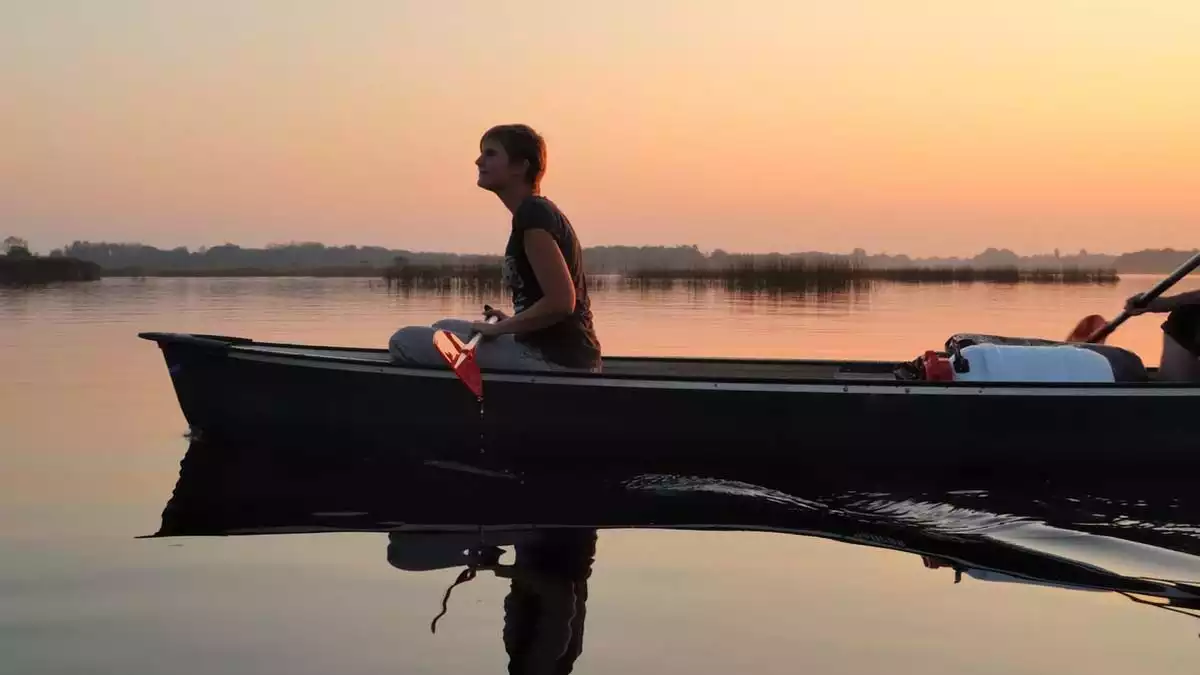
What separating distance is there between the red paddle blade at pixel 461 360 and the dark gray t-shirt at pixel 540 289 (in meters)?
0.29

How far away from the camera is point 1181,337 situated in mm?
5414

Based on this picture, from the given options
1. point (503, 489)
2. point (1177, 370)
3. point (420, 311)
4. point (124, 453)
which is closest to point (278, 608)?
point (503, 489)

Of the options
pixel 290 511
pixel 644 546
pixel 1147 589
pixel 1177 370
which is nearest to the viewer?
pixel 1147 589

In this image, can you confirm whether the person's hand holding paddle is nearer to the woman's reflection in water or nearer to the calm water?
the calm water

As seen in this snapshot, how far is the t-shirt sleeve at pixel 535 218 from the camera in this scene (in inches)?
182

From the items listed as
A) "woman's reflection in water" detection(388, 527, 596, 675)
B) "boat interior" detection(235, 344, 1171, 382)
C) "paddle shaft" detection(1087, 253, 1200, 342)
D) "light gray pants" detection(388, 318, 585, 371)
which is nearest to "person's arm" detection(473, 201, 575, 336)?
"light gray pants" detection(388, 318, 585, 371)

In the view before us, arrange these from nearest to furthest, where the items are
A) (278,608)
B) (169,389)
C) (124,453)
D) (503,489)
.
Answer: (278,608) < (503,489) < (124,453) < (169,389)

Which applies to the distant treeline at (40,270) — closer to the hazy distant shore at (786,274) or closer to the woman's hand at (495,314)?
the hazy distant shore at (786,274)

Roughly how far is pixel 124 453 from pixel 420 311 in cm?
1468

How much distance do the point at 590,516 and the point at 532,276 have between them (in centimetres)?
117

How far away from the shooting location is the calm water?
279cm

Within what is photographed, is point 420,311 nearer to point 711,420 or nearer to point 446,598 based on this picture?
point 711,420

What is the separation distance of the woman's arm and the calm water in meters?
0.82

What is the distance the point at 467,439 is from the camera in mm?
5234
